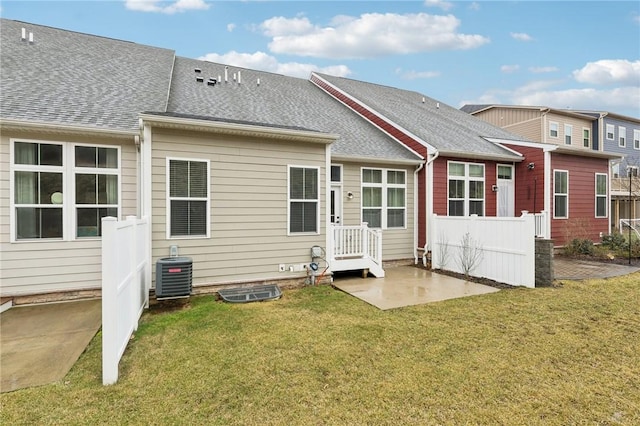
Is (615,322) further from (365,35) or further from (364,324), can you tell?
(365,35)

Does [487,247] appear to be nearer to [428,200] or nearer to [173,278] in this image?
[428,200]

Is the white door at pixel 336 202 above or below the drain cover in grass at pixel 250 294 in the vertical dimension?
above

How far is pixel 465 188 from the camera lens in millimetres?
9906

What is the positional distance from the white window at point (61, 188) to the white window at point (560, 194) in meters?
12.7

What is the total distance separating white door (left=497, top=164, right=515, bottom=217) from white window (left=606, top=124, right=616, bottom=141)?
17.4 m

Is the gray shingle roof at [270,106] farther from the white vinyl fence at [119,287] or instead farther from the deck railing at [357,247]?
the white vinyl fence at [119,287]

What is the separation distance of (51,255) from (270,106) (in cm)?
673

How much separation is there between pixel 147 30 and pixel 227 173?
34.0 feet

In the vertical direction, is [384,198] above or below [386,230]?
above

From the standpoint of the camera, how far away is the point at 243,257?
6.22 m

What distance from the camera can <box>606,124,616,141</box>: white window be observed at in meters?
21.7

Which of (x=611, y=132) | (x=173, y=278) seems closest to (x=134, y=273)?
(x=173, y=278)

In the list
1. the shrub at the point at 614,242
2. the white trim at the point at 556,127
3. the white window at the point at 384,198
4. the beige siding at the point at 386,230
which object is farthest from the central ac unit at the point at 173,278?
the white trim at the point at 556,127

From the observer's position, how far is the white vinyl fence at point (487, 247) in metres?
6.62
